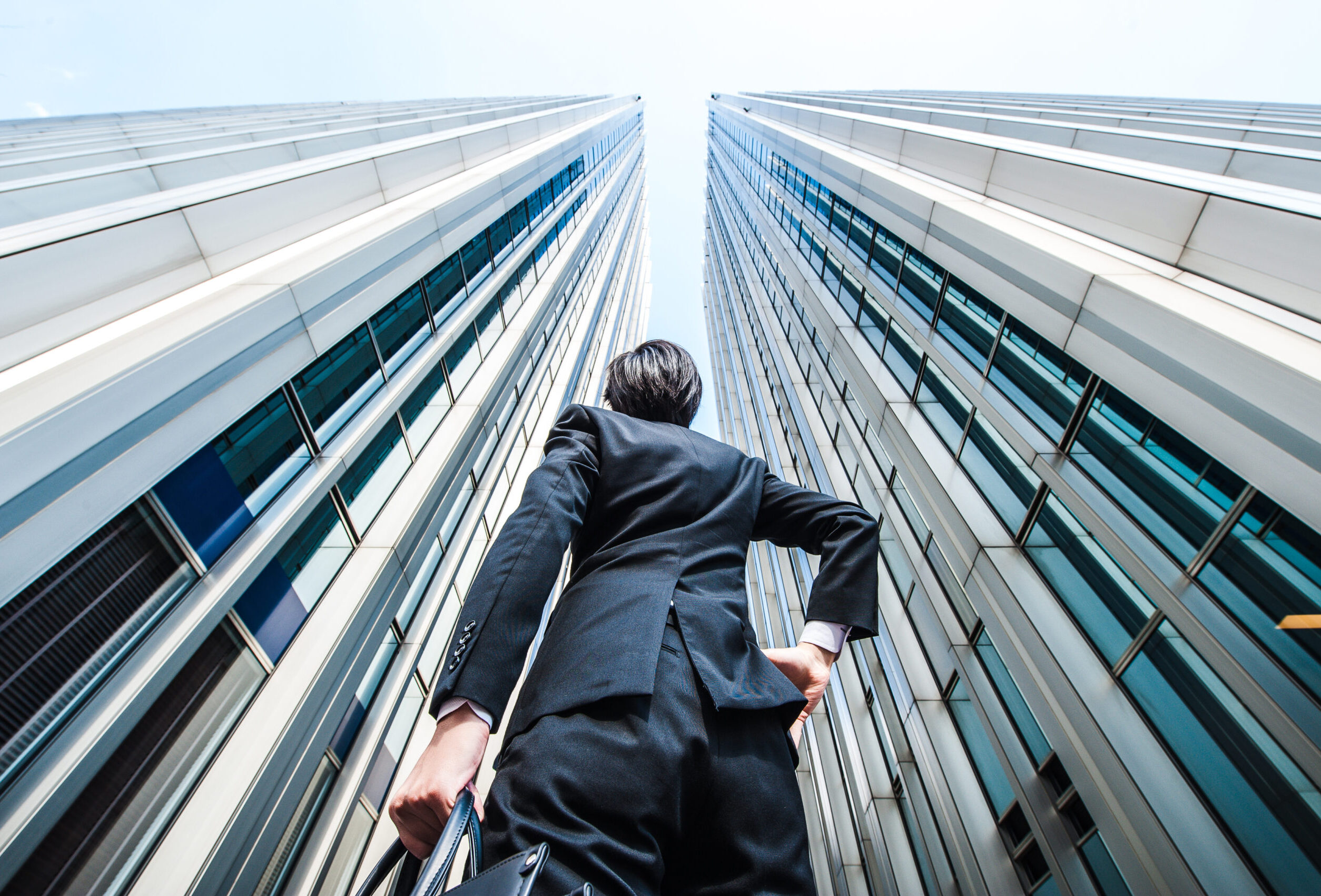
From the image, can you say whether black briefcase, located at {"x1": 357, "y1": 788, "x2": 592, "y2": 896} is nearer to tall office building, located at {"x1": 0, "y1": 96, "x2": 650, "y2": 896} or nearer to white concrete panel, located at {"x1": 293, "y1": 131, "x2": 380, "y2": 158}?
tall office building, located at {"x1": 0, "y1": 96, "x2": 650, "y2": 896}

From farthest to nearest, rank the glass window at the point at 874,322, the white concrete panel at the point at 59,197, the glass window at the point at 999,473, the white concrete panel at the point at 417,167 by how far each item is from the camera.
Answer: the glass window at the point at 874,322
the white concrete panel at the point at 417,167
the glass window at the point at 999,473
the white concrete panel at the point at 59,197

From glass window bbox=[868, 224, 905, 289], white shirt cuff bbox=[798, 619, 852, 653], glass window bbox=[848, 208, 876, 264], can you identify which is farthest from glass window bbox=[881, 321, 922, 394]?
white shirt cuff bbox=[798, 619, 852, 653]

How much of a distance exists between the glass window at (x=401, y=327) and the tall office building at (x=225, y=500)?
7cm

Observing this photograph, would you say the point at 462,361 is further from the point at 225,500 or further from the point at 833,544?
the point at 833,544

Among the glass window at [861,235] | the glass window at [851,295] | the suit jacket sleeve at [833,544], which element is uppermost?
the suit jacket sleeve at [833,544]

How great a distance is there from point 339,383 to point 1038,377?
9.52 meters

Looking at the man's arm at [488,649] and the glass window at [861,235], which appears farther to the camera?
the glass window at [861,235]

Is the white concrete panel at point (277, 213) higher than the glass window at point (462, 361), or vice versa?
the white concrete panel at point (277, 213)

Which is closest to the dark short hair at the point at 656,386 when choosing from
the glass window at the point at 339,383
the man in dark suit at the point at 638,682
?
the man in dark suit at the point at 638,682

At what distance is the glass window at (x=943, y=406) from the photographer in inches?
330

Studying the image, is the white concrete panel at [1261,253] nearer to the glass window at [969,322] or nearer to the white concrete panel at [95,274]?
the glass window at [969,322]

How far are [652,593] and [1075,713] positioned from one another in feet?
19.3

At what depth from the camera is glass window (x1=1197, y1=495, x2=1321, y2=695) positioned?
3.52 metres

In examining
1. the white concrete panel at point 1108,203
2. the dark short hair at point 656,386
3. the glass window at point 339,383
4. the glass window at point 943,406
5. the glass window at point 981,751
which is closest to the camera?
the dark short hair at point 656,386
